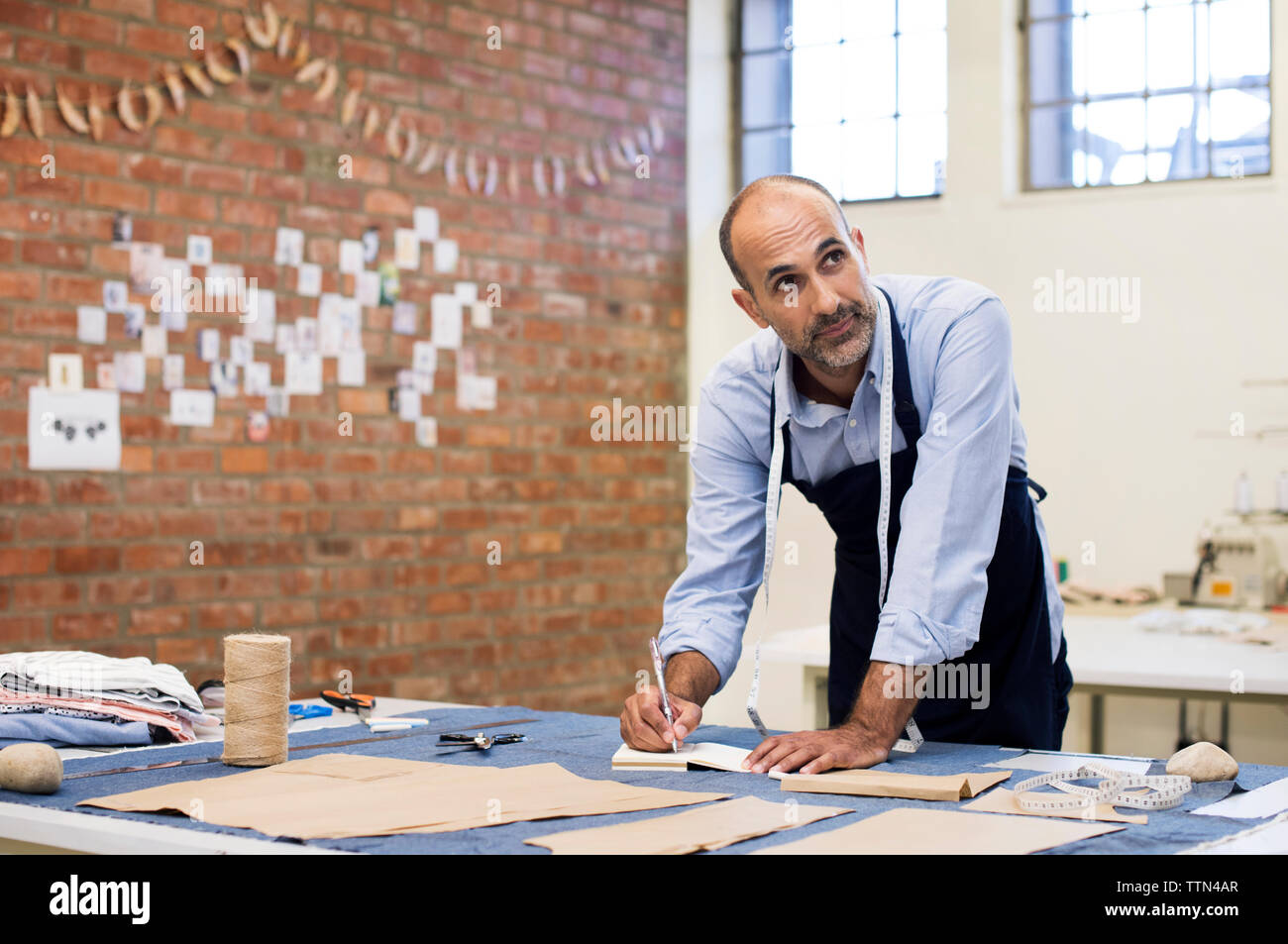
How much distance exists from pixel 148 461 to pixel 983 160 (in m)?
3.32

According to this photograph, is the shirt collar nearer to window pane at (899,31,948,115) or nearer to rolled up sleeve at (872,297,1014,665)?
rolled up sleeve at (872,297,1014,665)

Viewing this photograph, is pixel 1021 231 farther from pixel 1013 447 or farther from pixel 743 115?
pixel 1013 447

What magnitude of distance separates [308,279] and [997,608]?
270 centimetres

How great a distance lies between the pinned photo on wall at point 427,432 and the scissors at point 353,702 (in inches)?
81.5

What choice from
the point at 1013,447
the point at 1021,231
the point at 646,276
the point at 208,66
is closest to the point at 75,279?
the point at 208,66

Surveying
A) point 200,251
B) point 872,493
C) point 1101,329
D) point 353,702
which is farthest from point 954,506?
point 1101,329

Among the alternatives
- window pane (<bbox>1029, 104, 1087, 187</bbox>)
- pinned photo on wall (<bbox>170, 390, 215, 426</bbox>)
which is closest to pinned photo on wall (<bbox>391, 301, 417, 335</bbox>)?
pinned photo on wall (<bbox>170, 390, 215, 426</bbox>)

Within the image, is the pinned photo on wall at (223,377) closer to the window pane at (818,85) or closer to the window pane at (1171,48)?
the window pane at (818,85)

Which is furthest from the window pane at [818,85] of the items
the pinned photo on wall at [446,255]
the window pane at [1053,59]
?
the pinned photo on wall at [446,255]

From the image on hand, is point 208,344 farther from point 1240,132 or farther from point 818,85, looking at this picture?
point 1240,132

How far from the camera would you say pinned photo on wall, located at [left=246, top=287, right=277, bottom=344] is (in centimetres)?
390

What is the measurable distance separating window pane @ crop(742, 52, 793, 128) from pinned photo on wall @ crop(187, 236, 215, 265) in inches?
104

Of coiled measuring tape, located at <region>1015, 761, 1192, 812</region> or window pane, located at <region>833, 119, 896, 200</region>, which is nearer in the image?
coiled measuring tape, located at <region>1015, 761, 1192, 812</region>

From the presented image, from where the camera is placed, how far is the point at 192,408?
3.77 m
